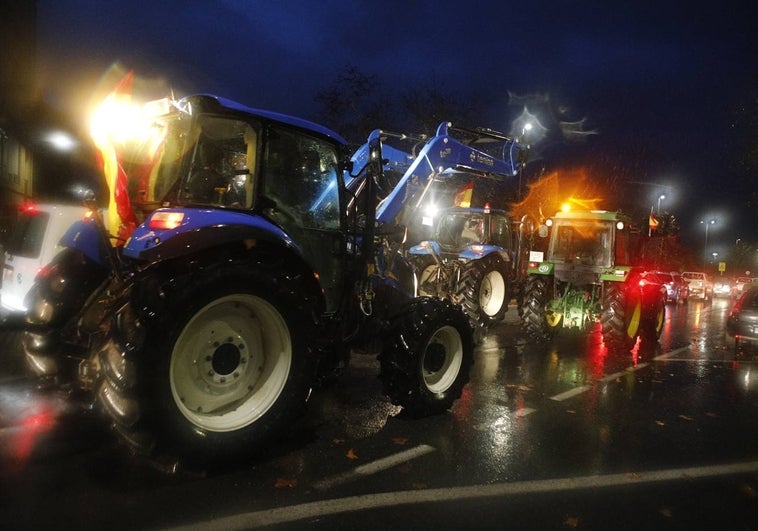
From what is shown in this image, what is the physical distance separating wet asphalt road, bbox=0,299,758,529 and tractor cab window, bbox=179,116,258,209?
212cm

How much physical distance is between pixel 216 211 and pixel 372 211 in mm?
1663

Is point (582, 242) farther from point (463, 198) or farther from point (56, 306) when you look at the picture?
point (56, 306)

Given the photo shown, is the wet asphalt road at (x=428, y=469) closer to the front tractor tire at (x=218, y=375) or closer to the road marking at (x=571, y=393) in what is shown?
the road marking at (x=571, y=393)

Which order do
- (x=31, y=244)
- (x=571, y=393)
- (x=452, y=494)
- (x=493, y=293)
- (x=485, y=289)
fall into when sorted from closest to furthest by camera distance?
(x=452, y=494)
(x=571, y=393)
(x=31, y=244)
(x=485, y=289)
(x=493, y=293)

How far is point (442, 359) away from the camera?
552cm

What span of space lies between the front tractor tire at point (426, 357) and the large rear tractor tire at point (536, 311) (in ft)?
16.9

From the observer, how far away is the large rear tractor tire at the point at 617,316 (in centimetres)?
980

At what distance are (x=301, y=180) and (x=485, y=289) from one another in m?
7.46

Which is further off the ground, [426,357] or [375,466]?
[426,357]

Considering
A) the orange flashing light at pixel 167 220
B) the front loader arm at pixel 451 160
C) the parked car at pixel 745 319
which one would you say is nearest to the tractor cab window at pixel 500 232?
the front loader arm at pixel 451 160

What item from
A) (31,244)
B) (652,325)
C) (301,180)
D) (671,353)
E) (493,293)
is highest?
(301,180)

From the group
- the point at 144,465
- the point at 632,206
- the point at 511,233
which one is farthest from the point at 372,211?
the point at 632,206

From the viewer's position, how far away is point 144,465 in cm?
387

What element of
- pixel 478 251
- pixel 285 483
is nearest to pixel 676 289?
pixel 478 251
